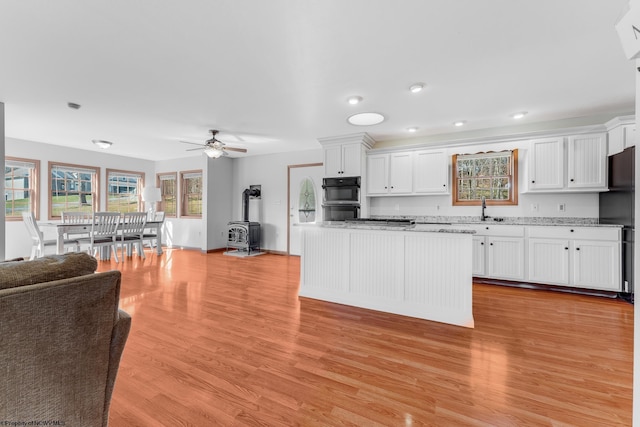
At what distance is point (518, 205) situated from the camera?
164 inches

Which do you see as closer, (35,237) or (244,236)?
(35,237)

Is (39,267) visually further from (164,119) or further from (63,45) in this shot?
(164,119)

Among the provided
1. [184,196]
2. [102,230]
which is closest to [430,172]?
[102,230]

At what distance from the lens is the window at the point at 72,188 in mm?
5578

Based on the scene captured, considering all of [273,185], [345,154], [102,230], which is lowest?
[102,230]

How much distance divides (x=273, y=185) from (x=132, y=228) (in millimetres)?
2936

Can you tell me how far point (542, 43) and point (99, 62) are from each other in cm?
366

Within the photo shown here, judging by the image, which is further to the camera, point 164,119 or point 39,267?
point 164,119

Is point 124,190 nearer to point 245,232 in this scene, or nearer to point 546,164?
point 245,232

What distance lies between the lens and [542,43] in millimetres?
2123

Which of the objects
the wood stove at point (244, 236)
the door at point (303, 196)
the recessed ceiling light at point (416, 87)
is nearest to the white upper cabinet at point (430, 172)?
the recessed ceiling light at point (416, 87)

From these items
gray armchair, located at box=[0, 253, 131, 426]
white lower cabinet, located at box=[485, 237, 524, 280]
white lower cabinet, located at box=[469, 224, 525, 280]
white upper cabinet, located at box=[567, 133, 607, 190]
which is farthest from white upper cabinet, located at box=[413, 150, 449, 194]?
gray armchair, located at box=[0, 253, 131, 426]

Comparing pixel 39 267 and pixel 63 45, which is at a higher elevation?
pixel 63 45

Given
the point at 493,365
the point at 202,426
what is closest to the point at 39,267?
the point at 202,426
